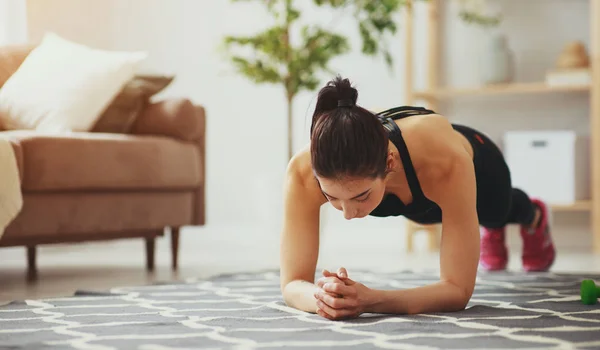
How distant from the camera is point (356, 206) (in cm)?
155

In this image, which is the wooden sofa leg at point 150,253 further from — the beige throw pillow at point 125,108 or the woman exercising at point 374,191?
the woman exercising at point 374,191

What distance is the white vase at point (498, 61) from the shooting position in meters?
3.93

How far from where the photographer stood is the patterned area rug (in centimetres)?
142

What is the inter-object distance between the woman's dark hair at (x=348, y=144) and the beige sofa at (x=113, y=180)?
4.45ft

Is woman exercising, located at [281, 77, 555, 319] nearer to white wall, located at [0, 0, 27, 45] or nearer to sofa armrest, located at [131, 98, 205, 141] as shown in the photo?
sofa armrest, located at [131, 98, 205, 141]

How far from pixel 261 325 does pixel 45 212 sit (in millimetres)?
1264

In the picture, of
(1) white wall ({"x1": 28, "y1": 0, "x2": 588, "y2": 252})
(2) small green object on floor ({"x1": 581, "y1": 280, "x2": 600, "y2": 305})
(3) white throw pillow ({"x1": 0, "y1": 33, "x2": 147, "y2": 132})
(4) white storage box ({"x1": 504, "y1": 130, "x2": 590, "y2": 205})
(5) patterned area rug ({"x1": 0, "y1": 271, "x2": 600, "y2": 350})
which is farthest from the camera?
(1) white wall ({"x1": 28, "y1": 0, "x2": 588, "y2": 252})

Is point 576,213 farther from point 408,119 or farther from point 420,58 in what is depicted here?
point 408,119

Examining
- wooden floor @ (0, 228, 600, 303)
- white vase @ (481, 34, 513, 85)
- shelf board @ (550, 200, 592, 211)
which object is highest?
white vase @ (481, 34, 513, 85)

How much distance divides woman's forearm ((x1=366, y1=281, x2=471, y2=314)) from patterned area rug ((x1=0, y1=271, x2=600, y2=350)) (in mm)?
27

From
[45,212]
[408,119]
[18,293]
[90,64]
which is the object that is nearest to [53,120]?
[90,64]

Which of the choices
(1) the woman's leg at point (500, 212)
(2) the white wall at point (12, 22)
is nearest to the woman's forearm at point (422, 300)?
(1) the woman's leg at point (500, 212)

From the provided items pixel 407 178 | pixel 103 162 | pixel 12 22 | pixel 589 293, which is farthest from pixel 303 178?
pixel 12 22

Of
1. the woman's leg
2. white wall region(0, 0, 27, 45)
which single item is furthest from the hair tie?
white wall region(0, 0, 27, 45)
